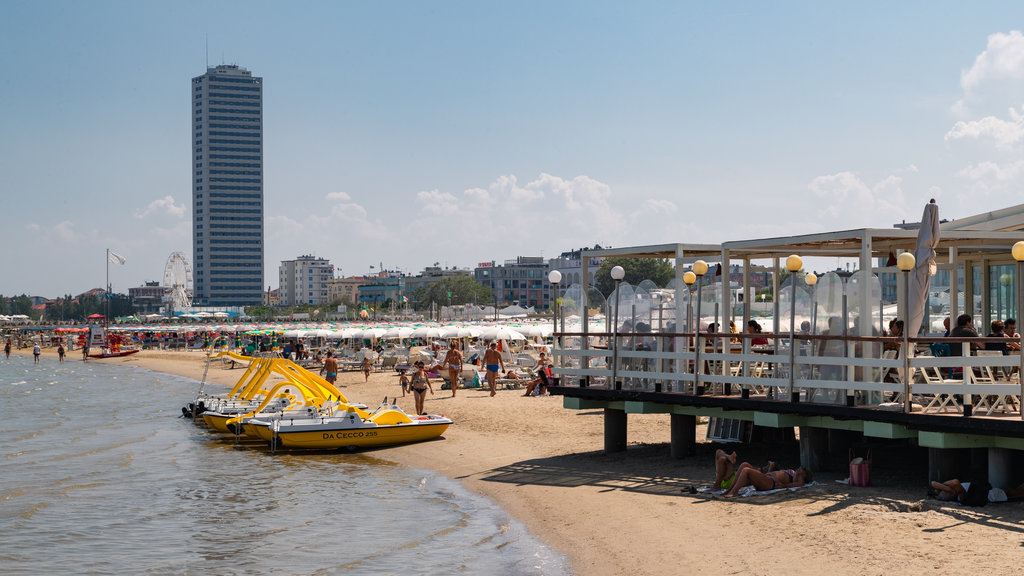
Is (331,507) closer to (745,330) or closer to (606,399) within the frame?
(606,399)

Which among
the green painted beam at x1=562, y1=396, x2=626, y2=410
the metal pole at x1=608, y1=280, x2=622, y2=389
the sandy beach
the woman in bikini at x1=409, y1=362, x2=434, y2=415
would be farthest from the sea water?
the woman in bikini at x1=409, y1=362, x2=434, y2=415

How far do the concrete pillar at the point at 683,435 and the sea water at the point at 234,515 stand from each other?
3.52 m

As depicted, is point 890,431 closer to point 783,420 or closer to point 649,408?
point 783,420

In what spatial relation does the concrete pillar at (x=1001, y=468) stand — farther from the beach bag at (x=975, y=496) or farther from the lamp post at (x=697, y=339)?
the lamp post at (x=697, y=339)

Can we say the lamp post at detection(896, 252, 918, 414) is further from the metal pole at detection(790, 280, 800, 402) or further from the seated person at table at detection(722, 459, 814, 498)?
the seated person at table at detection(722, 459, 814, 498)

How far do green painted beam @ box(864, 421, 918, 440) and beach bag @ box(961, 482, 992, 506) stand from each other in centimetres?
91

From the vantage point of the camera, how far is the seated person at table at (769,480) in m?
13.1

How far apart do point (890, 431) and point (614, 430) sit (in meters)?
6.22

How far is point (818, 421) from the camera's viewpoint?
13164 mm

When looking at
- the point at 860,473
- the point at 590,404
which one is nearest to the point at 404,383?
the point at 590,404

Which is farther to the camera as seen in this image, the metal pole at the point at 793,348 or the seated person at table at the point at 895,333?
the metal pole at the point at 793,348

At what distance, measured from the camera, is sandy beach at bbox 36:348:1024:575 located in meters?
9.88

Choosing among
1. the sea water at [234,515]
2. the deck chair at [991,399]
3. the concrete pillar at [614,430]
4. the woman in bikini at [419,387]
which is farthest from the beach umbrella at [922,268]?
the woman in bikini at [419,387]

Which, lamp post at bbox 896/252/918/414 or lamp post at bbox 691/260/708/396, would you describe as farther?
lamp post at bbox 691/260/708/396
